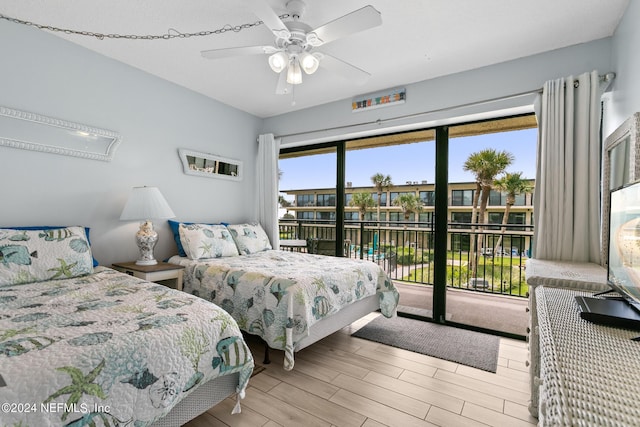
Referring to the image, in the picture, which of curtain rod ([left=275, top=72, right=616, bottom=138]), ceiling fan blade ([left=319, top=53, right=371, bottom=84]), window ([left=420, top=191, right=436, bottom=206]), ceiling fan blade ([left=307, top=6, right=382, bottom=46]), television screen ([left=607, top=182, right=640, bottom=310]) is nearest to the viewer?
television screen ([left=607, top=182, right=640, bottom=310])

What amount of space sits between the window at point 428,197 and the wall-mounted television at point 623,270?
6.39ft

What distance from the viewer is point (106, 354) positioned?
109cm

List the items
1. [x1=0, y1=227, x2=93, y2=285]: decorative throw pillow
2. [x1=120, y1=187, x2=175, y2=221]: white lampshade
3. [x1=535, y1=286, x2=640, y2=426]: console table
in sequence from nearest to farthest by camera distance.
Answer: [x1=535, y1=286, x2=640, y2=426]: console table
[x1=0, y1=227, x2=93, y2=285]: decorative throw pillow
[x1=120, y1=187, x2=175, y2=221]: white lampshade

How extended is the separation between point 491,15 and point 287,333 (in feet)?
8.32

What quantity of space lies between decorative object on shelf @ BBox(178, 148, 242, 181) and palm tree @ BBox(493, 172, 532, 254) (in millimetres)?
3287

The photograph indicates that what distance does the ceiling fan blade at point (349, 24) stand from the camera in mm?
Result: 1565

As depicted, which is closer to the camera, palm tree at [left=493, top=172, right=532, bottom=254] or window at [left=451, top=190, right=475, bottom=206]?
palm tree at [left=493, top=172, right=532, bottom=254]

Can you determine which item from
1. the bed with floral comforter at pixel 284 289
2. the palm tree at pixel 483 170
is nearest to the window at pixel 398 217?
the palm tree at pixel 483 170

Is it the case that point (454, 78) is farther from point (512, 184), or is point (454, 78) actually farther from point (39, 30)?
point (39, 30)

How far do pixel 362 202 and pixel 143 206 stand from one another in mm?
3029

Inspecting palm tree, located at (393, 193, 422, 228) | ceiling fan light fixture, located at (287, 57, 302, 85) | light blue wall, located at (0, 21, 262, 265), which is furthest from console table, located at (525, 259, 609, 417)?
light blue wall, located at (0, 21, 262, 265)

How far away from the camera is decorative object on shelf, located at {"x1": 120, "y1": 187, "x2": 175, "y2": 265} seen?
8.87 ft

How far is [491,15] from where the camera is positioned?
2.07 m

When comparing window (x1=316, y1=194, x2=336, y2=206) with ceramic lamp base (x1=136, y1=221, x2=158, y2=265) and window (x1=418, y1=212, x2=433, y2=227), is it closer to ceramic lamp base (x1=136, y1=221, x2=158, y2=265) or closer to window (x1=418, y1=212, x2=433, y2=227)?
window (x1=418, y1=212, x2=433, y2=227)
